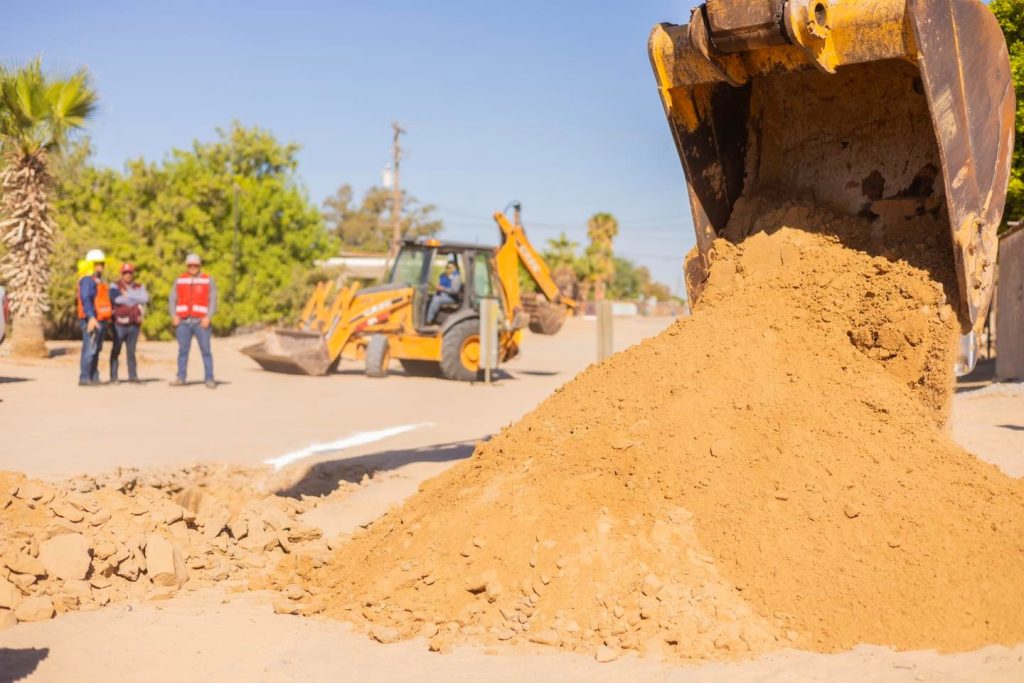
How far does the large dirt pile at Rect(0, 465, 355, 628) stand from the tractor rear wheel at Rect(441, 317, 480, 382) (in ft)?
36.5

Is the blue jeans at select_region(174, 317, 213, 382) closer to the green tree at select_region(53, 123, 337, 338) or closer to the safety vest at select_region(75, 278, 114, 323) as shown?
the safety vest at select_region(75, 278, 114, 323)

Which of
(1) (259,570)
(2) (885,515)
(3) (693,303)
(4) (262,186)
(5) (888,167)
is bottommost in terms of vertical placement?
(1) (259,570)

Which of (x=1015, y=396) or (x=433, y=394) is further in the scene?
(x=433, y=394)

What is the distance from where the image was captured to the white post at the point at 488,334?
17.4m

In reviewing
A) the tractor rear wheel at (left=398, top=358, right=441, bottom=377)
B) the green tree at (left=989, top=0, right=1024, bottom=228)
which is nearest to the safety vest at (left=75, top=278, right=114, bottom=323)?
the tractor rear wheel at (left=398, top=358, right=441, bottom=377)

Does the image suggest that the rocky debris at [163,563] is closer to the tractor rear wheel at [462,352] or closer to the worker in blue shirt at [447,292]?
the tractor rear wheel at [462,352]

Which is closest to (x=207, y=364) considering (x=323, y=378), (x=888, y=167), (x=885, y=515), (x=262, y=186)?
(x=323, y=378)

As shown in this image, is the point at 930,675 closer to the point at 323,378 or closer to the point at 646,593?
the point at 646,593

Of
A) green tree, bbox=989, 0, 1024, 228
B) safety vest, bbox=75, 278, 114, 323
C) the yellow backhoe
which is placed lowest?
safety vest, bbox=75, 278, 114, 323

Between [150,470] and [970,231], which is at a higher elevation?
[970,231]

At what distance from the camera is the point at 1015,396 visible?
523 inches

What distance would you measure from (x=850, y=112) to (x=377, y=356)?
1257cm

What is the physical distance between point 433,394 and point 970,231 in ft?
36.6

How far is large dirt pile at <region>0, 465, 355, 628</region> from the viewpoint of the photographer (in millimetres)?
5102
